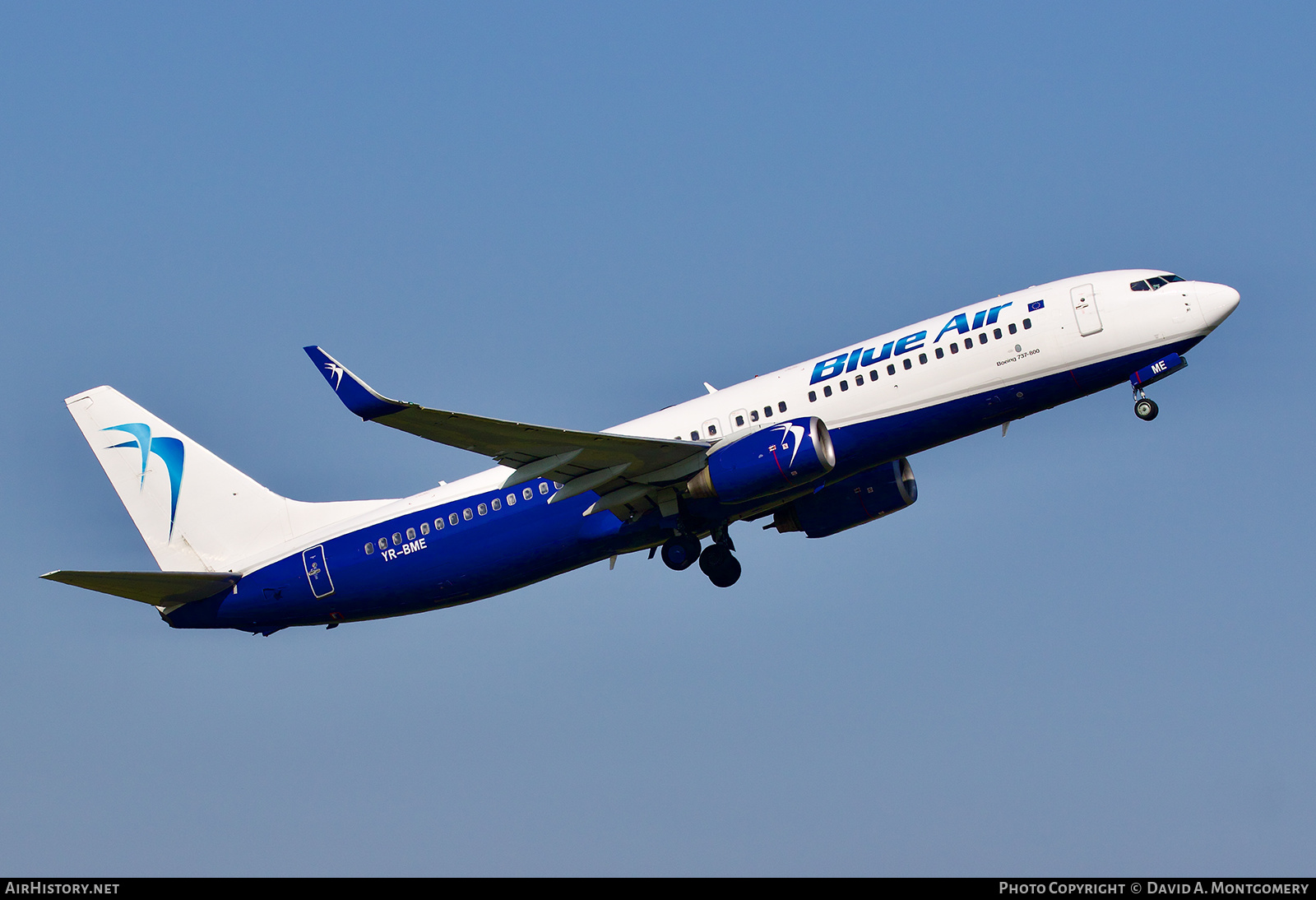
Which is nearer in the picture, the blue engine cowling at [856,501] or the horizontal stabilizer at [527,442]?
the horizontal stabilizer at [527,442]

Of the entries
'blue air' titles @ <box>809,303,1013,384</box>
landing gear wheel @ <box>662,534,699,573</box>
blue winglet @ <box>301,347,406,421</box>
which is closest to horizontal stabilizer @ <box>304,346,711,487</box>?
blue winglet @ <box>301,347,406,421</box>

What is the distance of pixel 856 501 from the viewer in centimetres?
4172

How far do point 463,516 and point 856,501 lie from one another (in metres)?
11.6

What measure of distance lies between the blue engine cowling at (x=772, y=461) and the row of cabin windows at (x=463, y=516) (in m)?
4.96

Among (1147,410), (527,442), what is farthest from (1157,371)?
(527,442)

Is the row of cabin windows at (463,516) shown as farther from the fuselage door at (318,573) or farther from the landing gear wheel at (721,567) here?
the landing gear wheel at (721,567)

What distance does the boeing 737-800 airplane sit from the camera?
3628cm

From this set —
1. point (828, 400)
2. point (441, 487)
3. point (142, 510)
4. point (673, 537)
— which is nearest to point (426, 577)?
point (441, 487)

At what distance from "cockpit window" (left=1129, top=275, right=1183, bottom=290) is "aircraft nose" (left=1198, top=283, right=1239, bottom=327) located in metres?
0.98

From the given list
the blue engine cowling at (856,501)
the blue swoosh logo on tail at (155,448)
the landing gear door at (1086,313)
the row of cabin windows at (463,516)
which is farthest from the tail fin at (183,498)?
the landing gear door at (1086,313)

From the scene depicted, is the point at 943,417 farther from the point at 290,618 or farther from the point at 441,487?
the point at 290,618

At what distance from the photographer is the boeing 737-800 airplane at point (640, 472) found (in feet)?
119

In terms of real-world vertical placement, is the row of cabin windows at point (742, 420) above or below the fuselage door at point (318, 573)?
above
